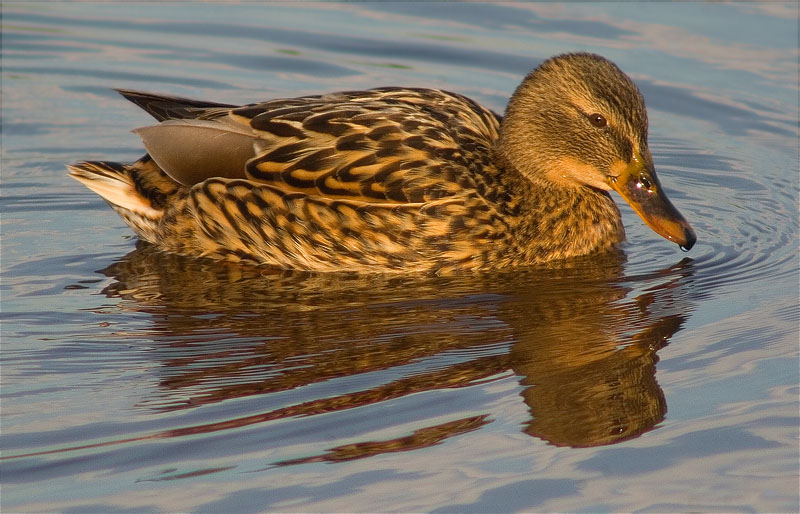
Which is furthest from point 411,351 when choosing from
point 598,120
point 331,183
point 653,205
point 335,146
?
point 598,120

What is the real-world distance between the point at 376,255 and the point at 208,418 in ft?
7.96

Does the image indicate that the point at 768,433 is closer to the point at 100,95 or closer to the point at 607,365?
the point at 607,365

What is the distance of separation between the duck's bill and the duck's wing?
96 centimetres

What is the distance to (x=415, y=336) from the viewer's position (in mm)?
6906

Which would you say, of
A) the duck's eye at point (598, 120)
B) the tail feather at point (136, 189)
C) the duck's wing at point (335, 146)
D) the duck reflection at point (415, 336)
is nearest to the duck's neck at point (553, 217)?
the duck reflection at point (415, 336)

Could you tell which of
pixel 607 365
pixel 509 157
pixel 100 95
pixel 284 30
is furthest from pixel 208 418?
pixel 284 30

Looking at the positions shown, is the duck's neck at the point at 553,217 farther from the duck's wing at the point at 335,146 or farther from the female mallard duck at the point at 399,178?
the duck's wing at the point at 335,146

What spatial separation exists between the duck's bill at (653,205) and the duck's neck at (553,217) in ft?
1.39

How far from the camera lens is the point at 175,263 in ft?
27.7

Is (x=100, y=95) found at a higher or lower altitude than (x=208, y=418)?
higher

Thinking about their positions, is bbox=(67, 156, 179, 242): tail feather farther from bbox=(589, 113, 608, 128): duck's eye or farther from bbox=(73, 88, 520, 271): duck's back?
bbox=(589, 113, 608, 128): duck's eye

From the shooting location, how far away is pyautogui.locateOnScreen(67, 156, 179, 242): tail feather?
8578 mm

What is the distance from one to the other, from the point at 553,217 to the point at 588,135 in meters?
0.59

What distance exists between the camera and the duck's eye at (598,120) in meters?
8.08
